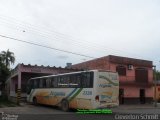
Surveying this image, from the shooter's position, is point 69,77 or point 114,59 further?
point 114,59

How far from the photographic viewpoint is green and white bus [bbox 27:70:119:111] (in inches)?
957

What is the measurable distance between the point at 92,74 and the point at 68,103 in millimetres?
4351

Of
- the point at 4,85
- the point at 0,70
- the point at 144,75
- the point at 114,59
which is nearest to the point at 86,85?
the point at 114,59

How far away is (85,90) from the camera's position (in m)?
25.0

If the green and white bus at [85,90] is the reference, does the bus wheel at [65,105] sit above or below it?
below

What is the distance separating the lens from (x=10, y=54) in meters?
61.2

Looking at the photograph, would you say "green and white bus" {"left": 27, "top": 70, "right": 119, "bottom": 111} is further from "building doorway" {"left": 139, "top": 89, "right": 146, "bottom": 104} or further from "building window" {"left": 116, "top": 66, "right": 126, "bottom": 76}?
"building doorway" {"left": 139, "top": 89, "right": 146, "bottom": 104}

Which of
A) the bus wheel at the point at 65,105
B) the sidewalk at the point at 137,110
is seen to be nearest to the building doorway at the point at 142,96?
the sidewalk at the point at 137,110

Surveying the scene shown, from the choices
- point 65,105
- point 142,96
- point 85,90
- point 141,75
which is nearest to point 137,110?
point 65,105

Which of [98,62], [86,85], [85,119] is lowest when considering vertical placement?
[85,119]

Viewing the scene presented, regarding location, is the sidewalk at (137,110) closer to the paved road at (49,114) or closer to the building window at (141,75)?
the paved road at (49,114)

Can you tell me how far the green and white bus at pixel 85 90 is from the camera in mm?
24297

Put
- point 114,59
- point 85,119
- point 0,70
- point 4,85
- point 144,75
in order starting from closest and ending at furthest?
point 85,119, point 114,59, point 144,75, point 0,70, point 4,85

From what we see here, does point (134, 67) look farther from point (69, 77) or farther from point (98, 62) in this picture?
point (69, 77)
